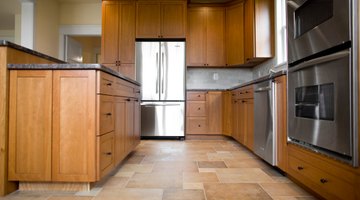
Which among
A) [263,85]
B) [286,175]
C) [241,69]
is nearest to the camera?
[286,175]

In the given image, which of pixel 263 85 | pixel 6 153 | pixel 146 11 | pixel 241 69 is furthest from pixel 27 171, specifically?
pixel 241 69

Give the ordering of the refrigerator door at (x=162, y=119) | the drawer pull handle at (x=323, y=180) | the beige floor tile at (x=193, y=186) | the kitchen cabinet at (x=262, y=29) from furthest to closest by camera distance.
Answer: the refrigerator door at (x=162, y=119) → the kitchen cabinet at (x=262, y=29) → the beige floor tile at (x=193, y=186) → the drawer pull handle at (x=323, y=180)

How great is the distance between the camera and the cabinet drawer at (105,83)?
1.68 meters

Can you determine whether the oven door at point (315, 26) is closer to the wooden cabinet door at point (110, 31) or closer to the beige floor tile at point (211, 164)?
the beige floor tile at point (211, 164)

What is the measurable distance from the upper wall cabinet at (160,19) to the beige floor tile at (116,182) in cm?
288

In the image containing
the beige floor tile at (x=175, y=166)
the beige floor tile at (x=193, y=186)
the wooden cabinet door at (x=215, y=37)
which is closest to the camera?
the beige floor tile at (x=193, y=186)

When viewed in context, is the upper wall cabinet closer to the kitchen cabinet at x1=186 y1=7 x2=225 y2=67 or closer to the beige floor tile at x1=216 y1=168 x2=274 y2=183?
the kitchen cabinet at x1=186 y1=7 x2=225 y2=67

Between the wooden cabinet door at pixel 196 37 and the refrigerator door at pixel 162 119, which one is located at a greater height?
the wooden cabinet door at pixel 196 37

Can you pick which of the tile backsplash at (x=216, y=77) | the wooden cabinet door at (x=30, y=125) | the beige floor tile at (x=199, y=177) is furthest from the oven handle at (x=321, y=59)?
the tile backsplash at (x=216, y=77)

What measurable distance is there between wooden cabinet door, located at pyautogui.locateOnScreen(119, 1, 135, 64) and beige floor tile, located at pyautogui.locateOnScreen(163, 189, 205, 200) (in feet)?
9.94

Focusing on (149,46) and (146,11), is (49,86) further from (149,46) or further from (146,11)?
(146,11)

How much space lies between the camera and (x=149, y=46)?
4.23 metres

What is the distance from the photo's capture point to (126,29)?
429 centimetres

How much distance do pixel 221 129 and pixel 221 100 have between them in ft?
1.71
